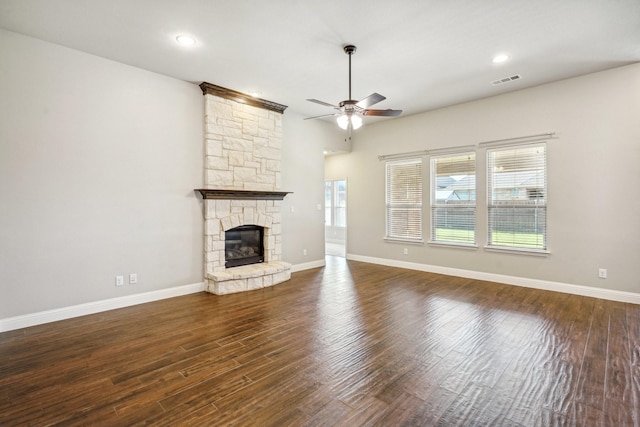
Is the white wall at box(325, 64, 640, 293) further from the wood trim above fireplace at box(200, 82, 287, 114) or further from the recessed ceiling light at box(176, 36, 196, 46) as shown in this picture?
the recessed ceiling light at box(176, 36, 196, 46)

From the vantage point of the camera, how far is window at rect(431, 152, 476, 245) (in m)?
5.80

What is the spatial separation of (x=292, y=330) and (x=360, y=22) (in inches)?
135

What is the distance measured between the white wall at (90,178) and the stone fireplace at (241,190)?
213 mm

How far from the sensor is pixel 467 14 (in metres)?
3.06

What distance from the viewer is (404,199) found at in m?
6.75

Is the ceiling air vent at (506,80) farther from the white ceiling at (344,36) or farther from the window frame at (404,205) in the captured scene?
the window frame at (404,205)

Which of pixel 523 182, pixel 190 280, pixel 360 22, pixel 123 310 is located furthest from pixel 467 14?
pixel 123 310

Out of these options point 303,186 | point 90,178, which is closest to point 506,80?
point 303,186

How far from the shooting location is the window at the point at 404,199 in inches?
257

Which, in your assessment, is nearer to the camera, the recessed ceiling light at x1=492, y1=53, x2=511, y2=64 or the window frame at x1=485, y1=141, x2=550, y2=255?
the recessed ceiling light at x1=492, y1=53, x2=511, y2=64

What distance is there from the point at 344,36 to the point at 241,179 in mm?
2882

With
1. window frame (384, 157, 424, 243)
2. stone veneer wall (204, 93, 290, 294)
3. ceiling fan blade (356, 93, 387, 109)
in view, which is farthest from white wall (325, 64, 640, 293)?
stone veneer wall (204, 93, 290, 294)

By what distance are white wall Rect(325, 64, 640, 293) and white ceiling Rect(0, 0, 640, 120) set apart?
1.26ft

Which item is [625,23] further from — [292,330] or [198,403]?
[198,403]
